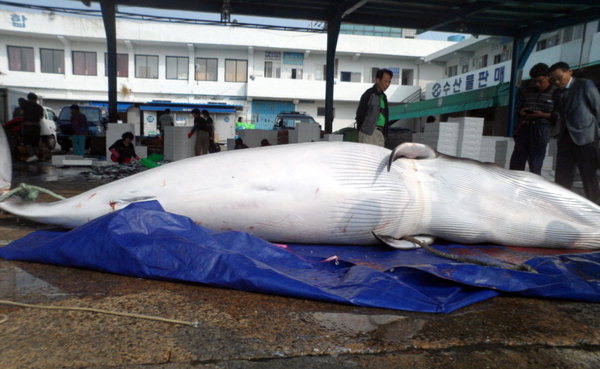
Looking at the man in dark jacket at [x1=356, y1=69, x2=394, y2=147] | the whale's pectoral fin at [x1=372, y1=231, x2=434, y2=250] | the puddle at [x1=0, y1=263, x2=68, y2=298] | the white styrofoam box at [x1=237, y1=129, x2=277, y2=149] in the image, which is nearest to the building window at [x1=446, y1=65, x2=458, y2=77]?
the white styrofoam box at [x1=237, y1=129, x2=277, y2=149]

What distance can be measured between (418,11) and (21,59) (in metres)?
34.6

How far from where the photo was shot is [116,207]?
3002 mm

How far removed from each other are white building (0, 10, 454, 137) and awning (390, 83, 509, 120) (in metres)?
7.20

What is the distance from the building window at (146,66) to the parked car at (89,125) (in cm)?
1347

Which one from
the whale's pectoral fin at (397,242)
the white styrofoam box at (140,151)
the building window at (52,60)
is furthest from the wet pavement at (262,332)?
the building window at (52,60)

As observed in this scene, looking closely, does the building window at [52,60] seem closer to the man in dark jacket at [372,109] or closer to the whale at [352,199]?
the man in dark jacket at [372,109]

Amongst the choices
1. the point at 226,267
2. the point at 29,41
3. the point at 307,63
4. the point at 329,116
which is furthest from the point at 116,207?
the point at 29,41

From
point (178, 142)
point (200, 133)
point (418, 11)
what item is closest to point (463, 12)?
point (418, 11)

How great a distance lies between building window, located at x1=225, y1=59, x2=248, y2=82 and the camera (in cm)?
3438

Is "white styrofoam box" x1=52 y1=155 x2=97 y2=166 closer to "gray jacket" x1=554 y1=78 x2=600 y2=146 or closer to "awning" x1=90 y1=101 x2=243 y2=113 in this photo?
"gray jacket" x1=554 y1=78 x2=600 y2=146

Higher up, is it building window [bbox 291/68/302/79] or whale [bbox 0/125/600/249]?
building window [bbox 291/68/302/79]

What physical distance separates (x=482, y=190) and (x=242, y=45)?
32.9 m

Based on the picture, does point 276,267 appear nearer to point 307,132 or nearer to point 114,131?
point 307,132

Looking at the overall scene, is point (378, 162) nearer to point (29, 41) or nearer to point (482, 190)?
point (482, 190)
